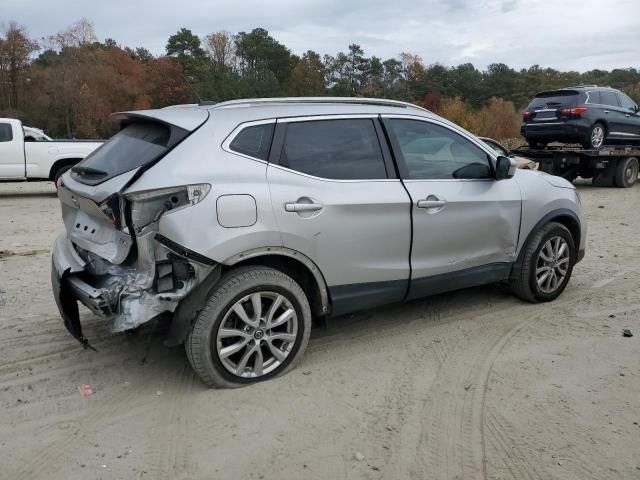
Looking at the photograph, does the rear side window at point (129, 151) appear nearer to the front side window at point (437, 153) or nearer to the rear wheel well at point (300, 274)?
the rear wheel well at point (300, 274)

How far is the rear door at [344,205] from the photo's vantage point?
3.75 metres

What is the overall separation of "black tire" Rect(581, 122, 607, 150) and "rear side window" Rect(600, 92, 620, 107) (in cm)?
60

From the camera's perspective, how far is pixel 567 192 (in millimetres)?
5355

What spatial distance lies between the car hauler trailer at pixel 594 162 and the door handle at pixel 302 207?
1211 cm

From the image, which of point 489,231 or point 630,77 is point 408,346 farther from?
point 630,77

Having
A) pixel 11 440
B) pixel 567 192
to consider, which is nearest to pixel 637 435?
pixel 567 192

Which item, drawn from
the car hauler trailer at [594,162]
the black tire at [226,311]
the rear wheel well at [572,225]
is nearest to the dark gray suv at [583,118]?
the car hauler trailer at [594,162]

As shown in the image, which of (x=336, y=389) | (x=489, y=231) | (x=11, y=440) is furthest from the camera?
(x=489, y=231)

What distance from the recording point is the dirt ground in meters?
2.99

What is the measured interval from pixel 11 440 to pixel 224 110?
2.30m

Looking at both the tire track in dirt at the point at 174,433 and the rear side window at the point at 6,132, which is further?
the rear side window at the point at 6,132

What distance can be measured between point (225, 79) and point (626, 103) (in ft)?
148

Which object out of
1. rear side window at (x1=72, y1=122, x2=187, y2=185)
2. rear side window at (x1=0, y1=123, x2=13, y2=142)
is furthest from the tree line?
rear side window at (x1=72, y1=122, x2=187, y2=185)

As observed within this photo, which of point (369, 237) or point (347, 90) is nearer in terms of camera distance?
point (369, 237)
